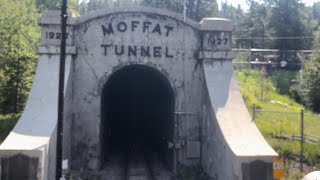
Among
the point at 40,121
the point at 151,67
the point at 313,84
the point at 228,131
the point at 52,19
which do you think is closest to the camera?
the point at 40,121

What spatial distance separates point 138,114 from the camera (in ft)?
94.1

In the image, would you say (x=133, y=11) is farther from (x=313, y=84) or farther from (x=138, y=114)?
(x=313, y=84)

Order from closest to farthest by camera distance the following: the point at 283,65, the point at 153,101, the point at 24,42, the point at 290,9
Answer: the point at 153,101, the point at 24,42, the point at 283,65, the point at 290,9

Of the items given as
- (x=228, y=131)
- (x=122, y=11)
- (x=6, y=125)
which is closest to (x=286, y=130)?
(x=228, y=131)

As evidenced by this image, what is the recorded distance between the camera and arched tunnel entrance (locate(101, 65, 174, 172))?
1945cm

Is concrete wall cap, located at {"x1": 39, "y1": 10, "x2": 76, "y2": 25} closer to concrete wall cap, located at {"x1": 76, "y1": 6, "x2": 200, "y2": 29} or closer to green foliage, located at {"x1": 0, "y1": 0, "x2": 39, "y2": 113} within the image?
concrete wall cap, located at {"x1": 76, "y1": 6, "x2": 200, "y2": 29}

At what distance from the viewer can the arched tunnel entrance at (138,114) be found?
19.5 m

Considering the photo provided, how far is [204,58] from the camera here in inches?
672

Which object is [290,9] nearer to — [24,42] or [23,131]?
[24,42]

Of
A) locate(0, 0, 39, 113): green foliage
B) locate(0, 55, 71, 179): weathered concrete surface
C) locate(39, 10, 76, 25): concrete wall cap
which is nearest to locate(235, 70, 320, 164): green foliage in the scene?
locate(0, 55, 71, 179): weathered concrete surface

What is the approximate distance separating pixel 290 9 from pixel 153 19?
4340 cm

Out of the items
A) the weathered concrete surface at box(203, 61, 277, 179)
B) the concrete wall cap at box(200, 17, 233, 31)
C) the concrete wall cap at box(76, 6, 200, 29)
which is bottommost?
the weathered concrete surface at box(203, 61, 277, 179)

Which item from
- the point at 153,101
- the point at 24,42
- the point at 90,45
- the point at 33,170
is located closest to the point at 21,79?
the point at 24,42

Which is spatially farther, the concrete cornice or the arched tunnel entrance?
the arched tunnel entrance
